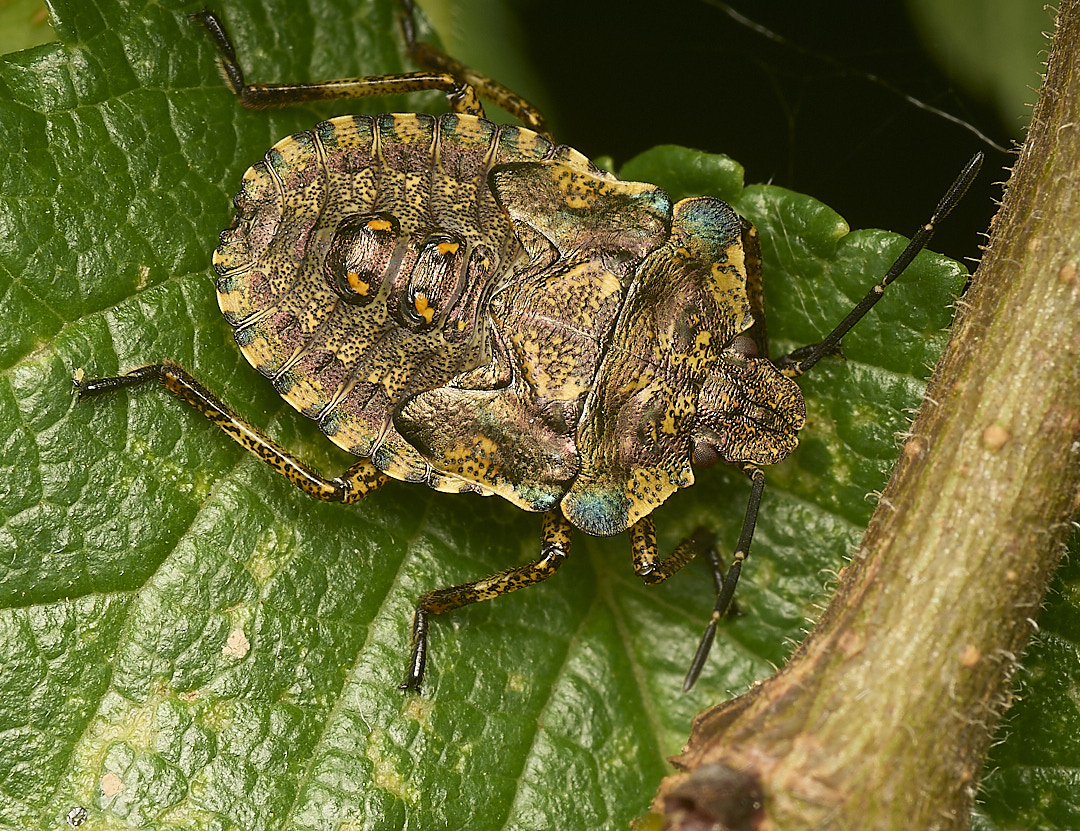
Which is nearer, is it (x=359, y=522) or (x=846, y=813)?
(x=846, y=813)

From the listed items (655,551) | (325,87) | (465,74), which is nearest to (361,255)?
(325,87)

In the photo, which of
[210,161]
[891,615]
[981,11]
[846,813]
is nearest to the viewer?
[846,813]

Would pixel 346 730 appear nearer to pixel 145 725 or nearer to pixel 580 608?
pixel 145 725

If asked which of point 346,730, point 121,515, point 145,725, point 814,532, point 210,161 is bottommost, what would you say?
point 145,725

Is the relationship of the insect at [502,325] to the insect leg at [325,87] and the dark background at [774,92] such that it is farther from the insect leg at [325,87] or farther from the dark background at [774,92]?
the dark background at [774,92]

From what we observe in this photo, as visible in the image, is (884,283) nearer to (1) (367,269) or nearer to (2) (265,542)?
(1) (367,269)

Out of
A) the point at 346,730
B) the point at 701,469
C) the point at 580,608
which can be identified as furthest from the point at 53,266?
the point at 701,469

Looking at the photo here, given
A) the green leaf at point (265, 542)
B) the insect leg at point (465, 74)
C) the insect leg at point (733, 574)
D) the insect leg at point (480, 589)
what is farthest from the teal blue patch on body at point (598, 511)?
the insect leg at point (465, 74)
